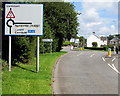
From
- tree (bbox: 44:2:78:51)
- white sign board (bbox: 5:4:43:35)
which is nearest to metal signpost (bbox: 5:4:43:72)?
white sign board (bbox: 5:4:43:35)

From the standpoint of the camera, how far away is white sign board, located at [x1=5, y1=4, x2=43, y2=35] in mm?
12172

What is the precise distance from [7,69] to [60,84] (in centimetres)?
439

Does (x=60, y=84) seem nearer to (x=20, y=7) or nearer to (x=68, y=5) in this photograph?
(x=20, y=7)

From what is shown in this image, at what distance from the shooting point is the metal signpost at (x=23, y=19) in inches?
479

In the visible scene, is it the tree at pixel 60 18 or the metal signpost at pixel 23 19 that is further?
the tree at pixel 60 18

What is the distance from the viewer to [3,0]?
480 inches

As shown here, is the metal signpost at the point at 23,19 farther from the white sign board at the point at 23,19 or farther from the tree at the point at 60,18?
the tree at the point at 60,18

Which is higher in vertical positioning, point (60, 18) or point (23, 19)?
point (60, 18)

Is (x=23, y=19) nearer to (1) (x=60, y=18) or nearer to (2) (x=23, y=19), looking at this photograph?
(2) (x=23, y=19)

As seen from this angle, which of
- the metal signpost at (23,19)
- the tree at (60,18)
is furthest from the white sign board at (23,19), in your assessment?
the tree at (60,18)

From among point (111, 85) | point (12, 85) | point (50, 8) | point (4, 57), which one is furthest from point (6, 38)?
point (50, 8)

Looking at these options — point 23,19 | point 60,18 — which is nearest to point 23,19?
point 23,19

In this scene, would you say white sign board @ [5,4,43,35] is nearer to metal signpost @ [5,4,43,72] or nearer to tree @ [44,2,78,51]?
metal signpost @ [5,4,43,72]

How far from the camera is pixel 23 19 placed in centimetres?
1226
